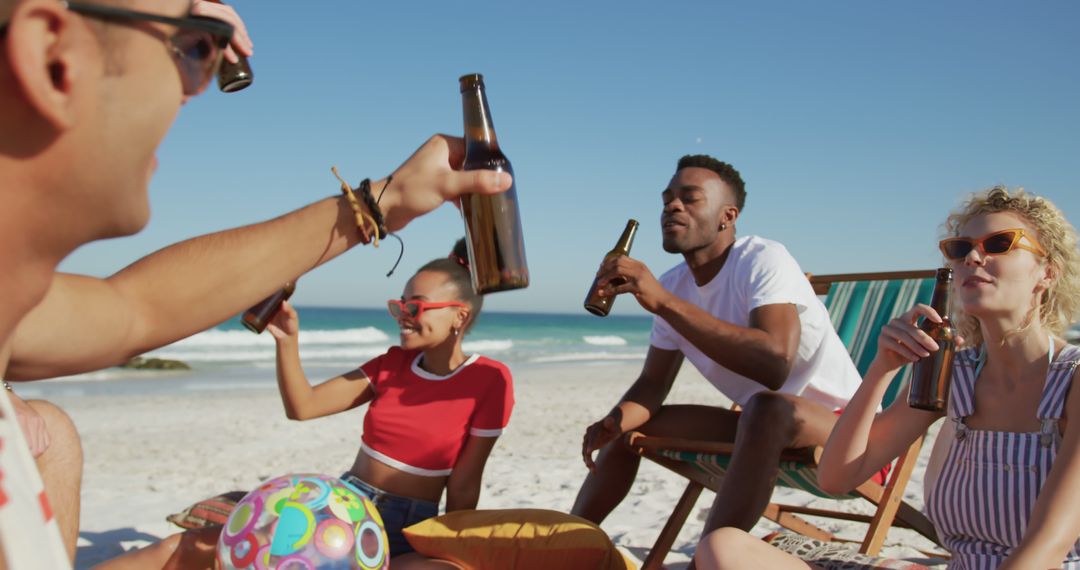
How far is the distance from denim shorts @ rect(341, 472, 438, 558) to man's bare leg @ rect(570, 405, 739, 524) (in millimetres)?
814

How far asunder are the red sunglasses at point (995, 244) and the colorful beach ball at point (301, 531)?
1.99 m

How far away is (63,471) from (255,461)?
5.76 m

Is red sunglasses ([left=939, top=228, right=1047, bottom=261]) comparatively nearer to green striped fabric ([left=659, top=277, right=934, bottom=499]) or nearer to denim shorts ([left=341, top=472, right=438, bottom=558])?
green striped fabric ([left=659, top=277, right=934, bottom=499])

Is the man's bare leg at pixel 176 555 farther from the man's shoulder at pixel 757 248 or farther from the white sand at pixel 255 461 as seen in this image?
the man's shoulder at pixel 757 248

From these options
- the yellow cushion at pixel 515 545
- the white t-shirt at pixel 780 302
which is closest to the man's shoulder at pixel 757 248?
the white t-shirt at pixel 780 302

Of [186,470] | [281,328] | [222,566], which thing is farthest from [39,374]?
[186,470]

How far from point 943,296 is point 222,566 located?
7.81 feet

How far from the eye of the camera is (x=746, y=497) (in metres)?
3.25

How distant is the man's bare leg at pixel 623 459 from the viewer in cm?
411

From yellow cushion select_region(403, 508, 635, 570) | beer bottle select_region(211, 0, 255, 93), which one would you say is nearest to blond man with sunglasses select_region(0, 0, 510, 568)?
beer bottle select_region(211, 0, 255, 93)

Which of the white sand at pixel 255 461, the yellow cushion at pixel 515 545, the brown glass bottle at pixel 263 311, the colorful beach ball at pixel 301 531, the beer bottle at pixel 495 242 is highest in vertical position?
the beer bottle at pixel 495 242

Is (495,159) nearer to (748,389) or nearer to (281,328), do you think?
(281,328)

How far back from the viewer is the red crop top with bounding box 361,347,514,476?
3730mm

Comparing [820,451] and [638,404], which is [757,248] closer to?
[638,404]
